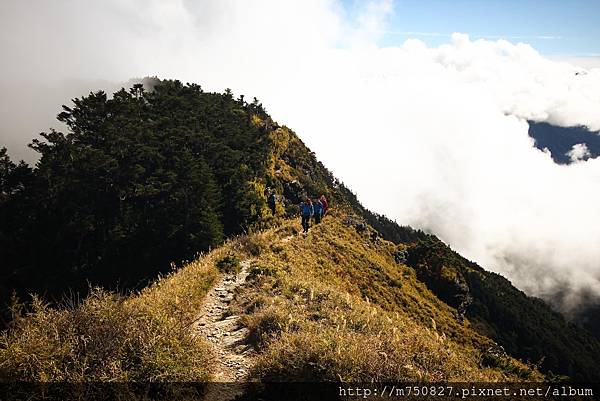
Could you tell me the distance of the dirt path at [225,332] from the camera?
28.1ft

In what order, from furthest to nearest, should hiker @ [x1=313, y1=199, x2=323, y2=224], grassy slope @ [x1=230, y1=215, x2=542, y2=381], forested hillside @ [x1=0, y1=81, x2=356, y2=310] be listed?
forested hillside @ [x1=0, y1=81, x2=356, y2=310]
hiker @ [x1=313, y1=199, x2=323, y2=224]
grassy slope @ [x1=230, y1=215, x2=542, y2=381]

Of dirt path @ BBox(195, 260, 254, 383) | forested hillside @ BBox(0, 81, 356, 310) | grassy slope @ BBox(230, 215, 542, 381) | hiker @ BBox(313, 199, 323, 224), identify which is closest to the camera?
grassy slope @ BBox(230, 215, 542, 381)

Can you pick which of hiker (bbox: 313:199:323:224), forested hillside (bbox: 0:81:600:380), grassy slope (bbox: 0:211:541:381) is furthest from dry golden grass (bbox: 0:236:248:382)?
hiker (bbox: 313:199:323:224)

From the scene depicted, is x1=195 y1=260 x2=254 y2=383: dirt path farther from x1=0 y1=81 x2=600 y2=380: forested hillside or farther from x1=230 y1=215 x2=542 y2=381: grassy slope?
x1=0 y1=81 x2=600 y2=380: forested hillside

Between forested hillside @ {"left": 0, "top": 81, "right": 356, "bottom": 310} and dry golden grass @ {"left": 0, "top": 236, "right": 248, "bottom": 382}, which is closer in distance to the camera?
dry golden grass @ {"left": 0, "top": 236, "right": 248, "bottom": 382}

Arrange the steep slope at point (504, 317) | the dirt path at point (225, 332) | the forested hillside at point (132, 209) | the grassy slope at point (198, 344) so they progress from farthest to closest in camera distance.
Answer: the steep slope at point (504, 317) → the forested hillside at point (132, 209) → the dirt path at point (225, 332) → the grassy slope at point (198, 344)

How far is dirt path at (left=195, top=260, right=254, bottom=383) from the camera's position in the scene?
8.56 meters

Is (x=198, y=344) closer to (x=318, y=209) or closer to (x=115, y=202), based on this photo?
(x=318, y=209)

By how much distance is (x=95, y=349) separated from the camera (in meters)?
7.14

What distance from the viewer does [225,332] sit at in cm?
1101

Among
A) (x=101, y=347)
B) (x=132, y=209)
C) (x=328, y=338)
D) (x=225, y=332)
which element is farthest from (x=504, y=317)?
(x=101, y=347)

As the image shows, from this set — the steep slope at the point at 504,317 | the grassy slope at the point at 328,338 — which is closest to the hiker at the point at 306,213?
the grassy slope at the point at 328,338

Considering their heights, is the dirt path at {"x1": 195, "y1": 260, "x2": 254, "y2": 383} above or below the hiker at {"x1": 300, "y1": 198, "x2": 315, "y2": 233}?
below

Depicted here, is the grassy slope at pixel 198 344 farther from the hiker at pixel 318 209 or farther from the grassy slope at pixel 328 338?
the hiker at pixel 318 209
